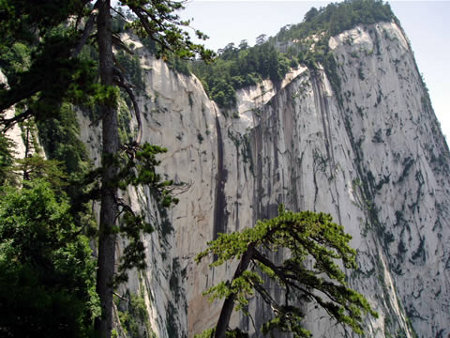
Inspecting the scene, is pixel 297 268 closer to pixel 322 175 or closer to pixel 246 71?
pixel 322 175

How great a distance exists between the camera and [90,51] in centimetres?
3206

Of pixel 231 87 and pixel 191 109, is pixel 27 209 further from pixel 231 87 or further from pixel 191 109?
pixel 231 87

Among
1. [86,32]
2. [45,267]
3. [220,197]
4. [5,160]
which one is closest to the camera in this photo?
[86,32]

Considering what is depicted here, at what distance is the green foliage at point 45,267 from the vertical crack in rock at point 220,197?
29.6m

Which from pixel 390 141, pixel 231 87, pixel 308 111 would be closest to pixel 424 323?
pixel 390 141

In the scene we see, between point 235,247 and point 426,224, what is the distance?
Result: 54.8m

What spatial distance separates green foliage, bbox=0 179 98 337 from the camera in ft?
21.0

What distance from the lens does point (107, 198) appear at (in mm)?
7770

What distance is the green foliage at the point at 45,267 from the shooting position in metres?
6.41

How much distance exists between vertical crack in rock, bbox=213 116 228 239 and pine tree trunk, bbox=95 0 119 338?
3227 cm

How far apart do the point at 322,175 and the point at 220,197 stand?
42.8ft

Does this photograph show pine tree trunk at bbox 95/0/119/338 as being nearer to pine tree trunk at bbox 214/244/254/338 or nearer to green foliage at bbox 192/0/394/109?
pine tree trunk at bbox 214/244/254/338

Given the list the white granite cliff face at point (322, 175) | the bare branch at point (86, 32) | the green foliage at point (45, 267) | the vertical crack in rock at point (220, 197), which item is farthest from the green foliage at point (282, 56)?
the bare branch at point (86, 32)

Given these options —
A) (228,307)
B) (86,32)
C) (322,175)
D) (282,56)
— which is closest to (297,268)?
(228,307)
